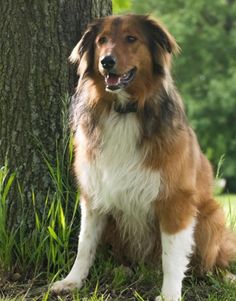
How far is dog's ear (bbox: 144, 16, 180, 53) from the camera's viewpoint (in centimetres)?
446

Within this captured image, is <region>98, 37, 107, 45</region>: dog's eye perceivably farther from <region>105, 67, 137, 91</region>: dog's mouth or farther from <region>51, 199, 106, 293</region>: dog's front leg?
<region>51, 199, 106, 293</region>: dog's front leg

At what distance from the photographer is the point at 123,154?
14.8 feet

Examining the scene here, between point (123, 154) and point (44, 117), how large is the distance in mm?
845

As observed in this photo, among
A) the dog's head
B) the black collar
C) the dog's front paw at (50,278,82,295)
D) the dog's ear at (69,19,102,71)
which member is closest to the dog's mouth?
the dog's head

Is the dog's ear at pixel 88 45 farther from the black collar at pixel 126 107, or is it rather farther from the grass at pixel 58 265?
the grass at pixel 58 265

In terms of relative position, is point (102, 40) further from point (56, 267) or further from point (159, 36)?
point (56, 267)

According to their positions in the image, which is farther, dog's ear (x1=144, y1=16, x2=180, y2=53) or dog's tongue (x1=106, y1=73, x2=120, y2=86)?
dog's ear (x1=144, y1=16, x2=180, y2=53)

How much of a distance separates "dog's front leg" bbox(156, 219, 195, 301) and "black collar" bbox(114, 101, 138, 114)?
2.93 feet

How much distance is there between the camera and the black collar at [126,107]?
14.7ft

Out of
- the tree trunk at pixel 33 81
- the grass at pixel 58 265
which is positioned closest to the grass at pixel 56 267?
the grass at pixel 58 265

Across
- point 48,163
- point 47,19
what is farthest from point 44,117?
point 47,19

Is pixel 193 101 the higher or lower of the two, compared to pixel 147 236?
lower

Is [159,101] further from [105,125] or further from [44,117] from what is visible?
[44,117]

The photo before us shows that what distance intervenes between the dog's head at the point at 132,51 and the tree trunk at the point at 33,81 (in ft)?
1.76
